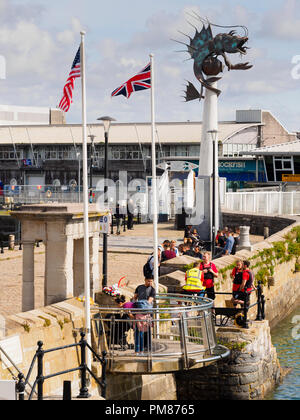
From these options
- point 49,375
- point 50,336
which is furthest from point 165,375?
point 49,375

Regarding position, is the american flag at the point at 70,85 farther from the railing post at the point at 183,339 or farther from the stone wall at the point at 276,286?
the stone wall at the point at 276,286

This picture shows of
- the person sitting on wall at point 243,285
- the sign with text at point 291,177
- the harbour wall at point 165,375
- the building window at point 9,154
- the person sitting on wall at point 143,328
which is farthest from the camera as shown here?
the building window at point 9,154

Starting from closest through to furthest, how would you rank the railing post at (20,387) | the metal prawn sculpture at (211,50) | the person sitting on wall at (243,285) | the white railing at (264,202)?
1. the railing post at (20,387)
2. the person sitting on wall at (243,285)
3. the metal prawn sculpture at (211,50)
4. the white railing at (264,202)

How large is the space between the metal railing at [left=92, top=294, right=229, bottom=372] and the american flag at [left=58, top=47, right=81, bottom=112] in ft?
13.7

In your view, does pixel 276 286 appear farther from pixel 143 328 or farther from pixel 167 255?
pixel 143 328

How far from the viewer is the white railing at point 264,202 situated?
1781 inches

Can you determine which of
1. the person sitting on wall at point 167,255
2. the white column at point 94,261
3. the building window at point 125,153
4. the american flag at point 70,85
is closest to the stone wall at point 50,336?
the white column at point 94,261

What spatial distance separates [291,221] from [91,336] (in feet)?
82.8

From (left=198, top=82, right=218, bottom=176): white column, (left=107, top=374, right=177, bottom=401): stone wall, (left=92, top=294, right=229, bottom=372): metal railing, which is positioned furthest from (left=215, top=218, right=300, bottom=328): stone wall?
(left=198, top=82, right=218, bottom=176): white column

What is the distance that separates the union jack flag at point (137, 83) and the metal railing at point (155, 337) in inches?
231

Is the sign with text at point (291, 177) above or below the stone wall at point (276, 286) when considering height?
above

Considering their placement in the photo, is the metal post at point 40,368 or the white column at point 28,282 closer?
the metal post at point 40,368

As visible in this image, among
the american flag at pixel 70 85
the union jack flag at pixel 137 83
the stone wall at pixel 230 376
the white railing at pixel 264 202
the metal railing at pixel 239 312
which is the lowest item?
the stone wall at pixel 230 376

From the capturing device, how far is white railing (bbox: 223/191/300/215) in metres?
45.2
